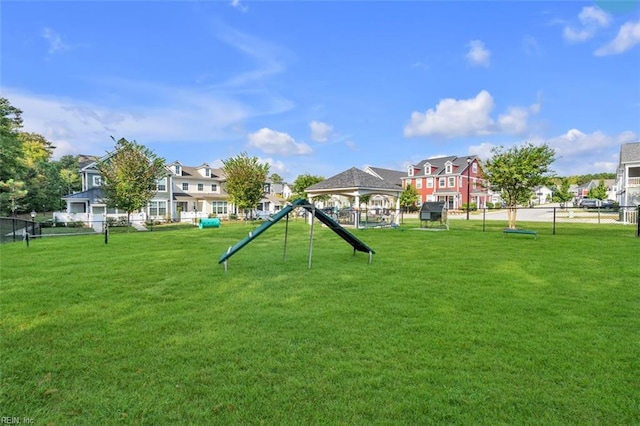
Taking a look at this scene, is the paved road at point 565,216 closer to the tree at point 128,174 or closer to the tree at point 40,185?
the tree at point 128,174

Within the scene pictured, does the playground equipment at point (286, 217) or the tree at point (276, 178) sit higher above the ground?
the tree at point (276, 178)

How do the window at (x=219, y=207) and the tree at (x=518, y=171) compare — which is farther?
the window at (x=219, y=207)

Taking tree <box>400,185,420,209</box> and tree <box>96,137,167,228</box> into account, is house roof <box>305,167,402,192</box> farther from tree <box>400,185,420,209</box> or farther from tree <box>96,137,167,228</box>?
tree <box>400,185,420,209</box>

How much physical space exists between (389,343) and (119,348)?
279 centimetres

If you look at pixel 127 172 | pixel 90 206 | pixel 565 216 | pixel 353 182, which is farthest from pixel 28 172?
pixel 565 216

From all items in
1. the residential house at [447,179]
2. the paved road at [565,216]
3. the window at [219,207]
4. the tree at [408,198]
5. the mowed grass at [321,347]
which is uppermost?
the residential house at [447,179]

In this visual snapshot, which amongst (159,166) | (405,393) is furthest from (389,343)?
(159,166)

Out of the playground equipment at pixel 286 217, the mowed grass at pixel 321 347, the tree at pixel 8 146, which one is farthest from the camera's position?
the tree at pixel 8 146

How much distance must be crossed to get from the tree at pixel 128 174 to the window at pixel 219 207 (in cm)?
1752

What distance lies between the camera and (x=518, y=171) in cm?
1841

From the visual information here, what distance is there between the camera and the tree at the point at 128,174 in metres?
21.0

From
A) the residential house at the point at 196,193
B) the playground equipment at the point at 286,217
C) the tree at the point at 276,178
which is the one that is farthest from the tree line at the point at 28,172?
the tree at the point at 276,178

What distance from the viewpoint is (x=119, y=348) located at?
3.54 metres

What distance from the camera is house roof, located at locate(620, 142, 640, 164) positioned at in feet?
85.4
